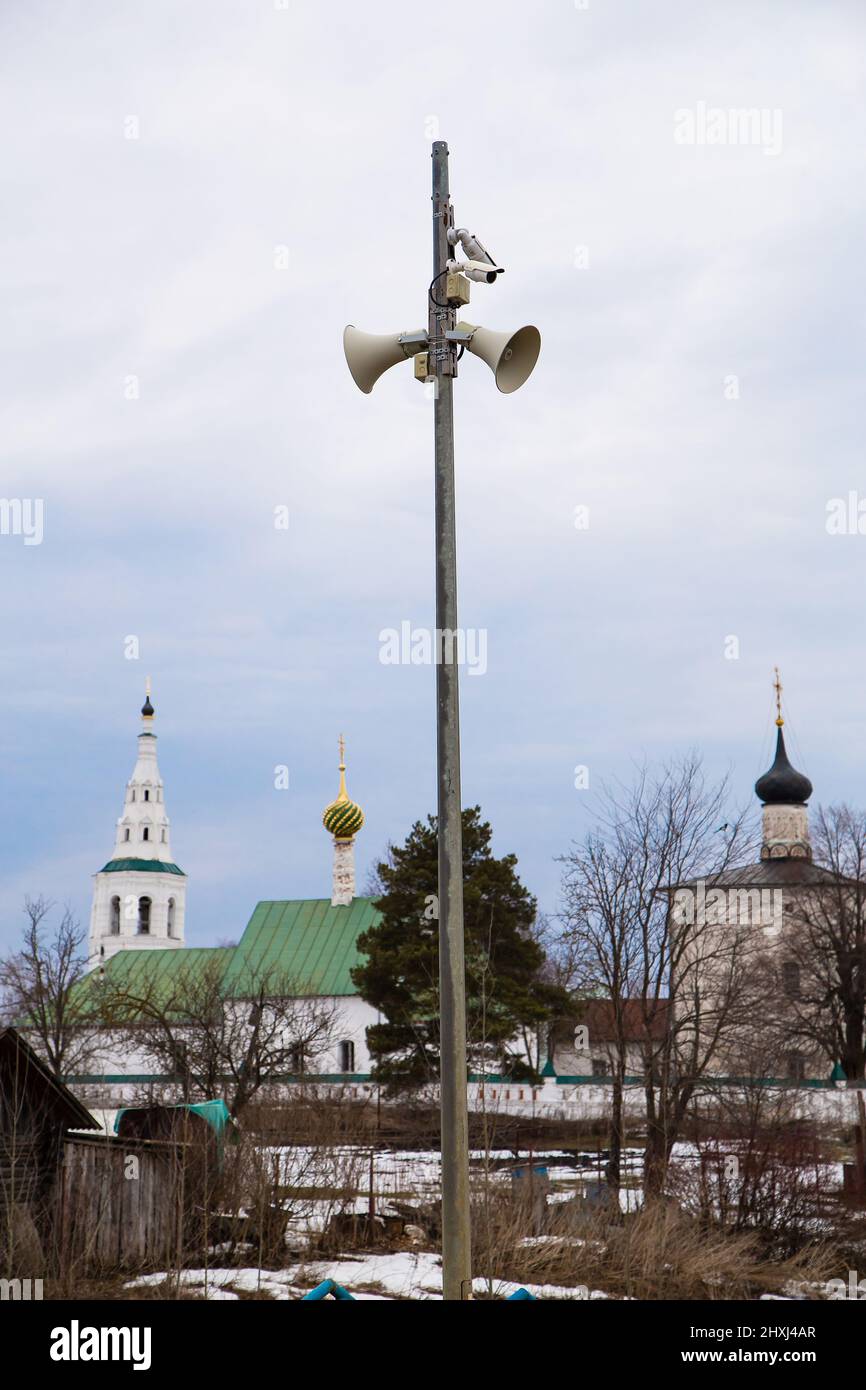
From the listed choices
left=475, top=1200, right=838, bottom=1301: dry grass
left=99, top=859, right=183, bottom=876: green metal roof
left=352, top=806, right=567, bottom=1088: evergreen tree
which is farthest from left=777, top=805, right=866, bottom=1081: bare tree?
left=99, top=859, right=183, bottom=876: green metal roof

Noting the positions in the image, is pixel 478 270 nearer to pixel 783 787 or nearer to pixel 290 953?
pixel 290 953

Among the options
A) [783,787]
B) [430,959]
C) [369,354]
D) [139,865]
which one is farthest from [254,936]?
[369,354]

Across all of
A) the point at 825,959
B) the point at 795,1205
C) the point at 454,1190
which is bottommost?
the point at 795,1205

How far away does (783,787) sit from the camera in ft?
273

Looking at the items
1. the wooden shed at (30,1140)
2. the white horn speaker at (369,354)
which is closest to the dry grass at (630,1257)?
the wooden shed at (30,1140)

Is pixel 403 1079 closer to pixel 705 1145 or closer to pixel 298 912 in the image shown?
pixel 705 1145

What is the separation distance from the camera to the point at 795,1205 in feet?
79.8

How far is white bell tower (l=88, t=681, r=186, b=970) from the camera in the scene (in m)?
92.7

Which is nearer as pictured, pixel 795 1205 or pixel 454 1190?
pixel 454 1190

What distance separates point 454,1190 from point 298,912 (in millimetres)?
66741
